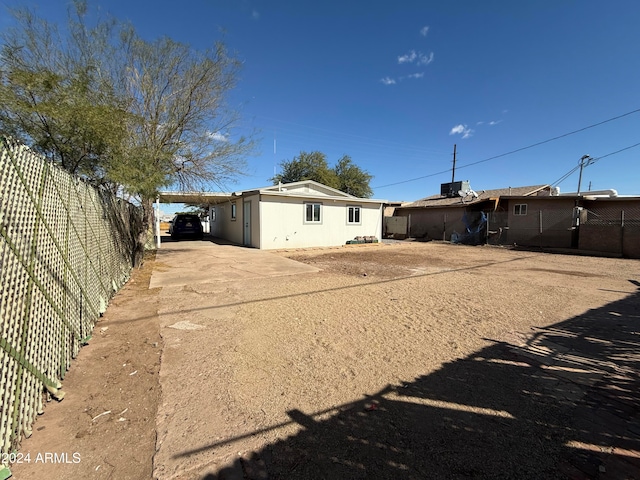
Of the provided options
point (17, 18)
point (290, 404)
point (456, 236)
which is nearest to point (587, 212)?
point (456, 236)

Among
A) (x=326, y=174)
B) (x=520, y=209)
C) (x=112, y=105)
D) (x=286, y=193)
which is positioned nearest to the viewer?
(x=112, y=105)

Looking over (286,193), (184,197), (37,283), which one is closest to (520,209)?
(286,193)

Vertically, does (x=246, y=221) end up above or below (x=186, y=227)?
above

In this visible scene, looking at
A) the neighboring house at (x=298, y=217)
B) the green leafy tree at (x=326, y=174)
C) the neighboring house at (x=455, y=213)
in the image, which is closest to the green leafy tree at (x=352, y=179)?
the green leafy tree at (x=326, y=174)

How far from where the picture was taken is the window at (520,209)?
1764 centimetres

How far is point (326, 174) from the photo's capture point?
32.2 m

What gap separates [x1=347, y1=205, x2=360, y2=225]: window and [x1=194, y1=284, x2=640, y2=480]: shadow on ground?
13905mm

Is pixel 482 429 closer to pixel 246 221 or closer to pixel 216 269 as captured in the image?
Result: pixel 216 269

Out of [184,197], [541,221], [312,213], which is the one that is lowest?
[541,221]

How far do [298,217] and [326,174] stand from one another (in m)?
18.7

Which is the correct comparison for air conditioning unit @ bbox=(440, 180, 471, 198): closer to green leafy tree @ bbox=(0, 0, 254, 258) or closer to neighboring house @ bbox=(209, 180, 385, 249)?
neighboring house @ bbox=(209, 180, 385, 249)

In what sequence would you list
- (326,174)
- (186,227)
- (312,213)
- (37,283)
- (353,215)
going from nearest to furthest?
1. (37,283)
2. (312,213)
3. (353,215)
4. (186,227)
5. (326,174)

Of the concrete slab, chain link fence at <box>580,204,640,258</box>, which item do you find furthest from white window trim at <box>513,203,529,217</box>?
the concrete slab

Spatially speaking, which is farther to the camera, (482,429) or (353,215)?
(353,215)
